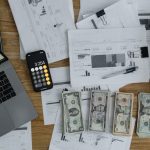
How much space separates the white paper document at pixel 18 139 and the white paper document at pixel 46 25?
213mm

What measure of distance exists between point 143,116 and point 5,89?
0.40m

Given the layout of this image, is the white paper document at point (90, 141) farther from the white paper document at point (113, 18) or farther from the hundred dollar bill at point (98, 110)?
the white paper document at point (113, 18)

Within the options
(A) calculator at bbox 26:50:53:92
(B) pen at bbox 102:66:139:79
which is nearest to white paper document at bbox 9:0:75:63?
(A) calculator at bbox 26:50:53:92

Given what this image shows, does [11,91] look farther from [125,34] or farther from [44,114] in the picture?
[125,34]

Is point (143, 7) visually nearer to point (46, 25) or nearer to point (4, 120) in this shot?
point (46, 25)

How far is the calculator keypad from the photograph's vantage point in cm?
111

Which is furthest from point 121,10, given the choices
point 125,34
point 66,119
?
point 66,119

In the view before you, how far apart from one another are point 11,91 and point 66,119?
0.58 ft

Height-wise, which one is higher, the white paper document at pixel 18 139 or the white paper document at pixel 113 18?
the white paper document at pixel 113 18

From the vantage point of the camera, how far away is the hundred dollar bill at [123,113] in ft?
3.67

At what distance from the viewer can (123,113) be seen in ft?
3.68

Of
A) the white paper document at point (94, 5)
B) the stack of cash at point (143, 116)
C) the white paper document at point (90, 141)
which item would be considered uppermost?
the white paper document at point (94, 5)

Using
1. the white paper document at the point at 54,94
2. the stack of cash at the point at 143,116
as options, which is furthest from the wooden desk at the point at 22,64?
the stack of cash at the point at 143,116

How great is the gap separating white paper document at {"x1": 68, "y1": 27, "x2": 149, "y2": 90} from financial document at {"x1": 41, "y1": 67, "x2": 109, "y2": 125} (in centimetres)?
1
